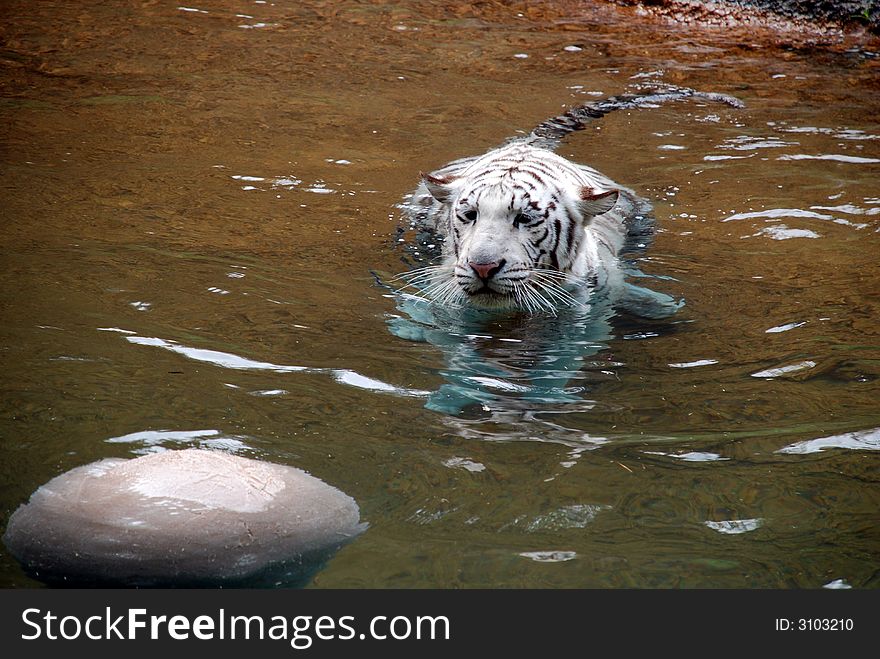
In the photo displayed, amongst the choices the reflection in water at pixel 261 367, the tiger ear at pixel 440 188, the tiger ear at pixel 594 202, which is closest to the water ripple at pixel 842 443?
the reflection in water at pixel 261 367

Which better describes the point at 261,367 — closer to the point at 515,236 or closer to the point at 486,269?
the point at 486,269

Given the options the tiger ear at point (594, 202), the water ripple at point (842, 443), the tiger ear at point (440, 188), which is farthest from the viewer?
the tiger ear at point (440, 188)

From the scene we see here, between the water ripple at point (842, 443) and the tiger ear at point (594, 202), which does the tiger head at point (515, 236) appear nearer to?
the tiger ear at point (594, 202)

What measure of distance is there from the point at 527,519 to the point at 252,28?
7.39 m

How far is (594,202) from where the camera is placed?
4945mm

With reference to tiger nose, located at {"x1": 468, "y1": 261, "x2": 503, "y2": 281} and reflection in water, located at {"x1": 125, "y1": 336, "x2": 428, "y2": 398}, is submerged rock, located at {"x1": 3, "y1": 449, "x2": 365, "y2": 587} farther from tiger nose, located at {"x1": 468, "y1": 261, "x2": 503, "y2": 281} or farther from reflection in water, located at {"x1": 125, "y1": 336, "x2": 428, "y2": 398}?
tiger nose, located at {"x1": 468, "y1": 261, "x2": 503, "y2": 281}

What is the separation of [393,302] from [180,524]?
2156 mm

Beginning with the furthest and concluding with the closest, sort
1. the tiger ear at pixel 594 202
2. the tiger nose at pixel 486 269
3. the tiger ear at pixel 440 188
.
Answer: the tiger ear at pixel 440 188, the tiger ear at pixel 594 202, the tiger nose at pixel 486 269

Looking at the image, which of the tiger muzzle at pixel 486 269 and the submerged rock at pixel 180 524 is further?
the tiger muzzle at pixel 486 269

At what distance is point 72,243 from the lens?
4.99 m

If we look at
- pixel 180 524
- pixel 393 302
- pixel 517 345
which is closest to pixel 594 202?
pixel 517 345

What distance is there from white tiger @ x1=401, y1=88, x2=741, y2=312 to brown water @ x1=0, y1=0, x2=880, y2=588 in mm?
312

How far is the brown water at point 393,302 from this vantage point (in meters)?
2.96
